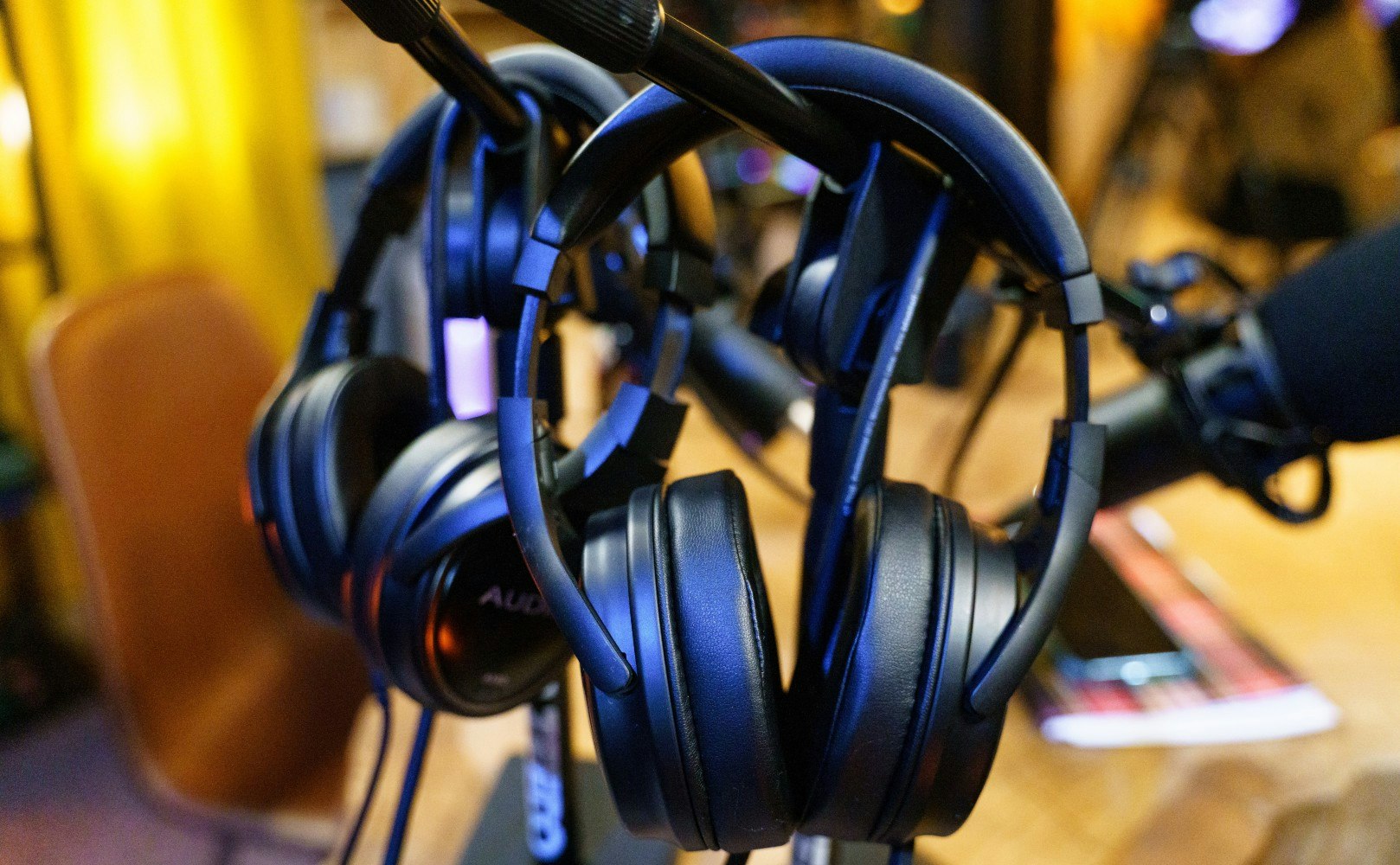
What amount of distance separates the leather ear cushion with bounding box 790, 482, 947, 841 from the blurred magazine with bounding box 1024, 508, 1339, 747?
35 centimetres

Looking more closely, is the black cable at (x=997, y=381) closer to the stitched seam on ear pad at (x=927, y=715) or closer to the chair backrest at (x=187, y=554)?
the stitched seam on ear pad at (x=927, y=715)

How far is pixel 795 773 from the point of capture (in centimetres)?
31

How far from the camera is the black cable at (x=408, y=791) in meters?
0.36

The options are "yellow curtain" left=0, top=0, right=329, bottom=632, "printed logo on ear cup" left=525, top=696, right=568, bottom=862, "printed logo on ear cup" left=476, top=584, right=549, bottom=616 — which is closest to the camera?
"printed logo on ear cup" left=476, top=584, right=549, bottom=616

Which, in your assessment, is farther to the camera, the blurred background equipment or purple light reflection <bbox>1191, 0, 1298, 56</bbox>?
purple light reflection <bbox>1191, 0, 1298, 56</bbox>

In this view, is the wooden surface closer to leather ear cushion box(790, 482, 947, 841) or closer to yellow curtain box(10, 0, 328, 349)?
leather ear cushion box(790, 482, 947, 841)

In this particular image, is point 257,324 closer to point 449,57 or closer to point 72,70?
point 449,57

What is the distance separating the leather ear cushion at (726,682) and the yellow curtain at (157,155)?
1.60m

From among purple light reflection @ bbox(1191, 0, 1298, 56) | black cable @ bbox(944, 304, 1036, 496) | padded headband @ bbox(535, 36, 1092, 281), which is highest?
padded headband @ bbox(535, 36, 1092, 281)

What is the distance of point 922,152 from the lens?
0.31 meters

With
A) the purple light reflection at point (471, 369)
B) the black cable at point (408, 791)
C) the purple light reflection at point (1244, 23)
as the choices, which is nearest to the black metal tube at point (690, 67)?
the black cable at point (408, 791)

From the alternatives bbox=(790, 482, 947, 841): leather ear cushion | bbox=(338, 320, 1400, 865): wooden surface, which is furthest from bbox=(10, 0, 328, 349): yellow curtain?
bbox=(790, 482, 947, 841): leather ear cushion

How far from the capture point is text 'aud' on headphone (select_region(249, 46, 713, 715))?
0.32 m

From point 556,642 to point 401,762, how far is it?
35 centimetres
